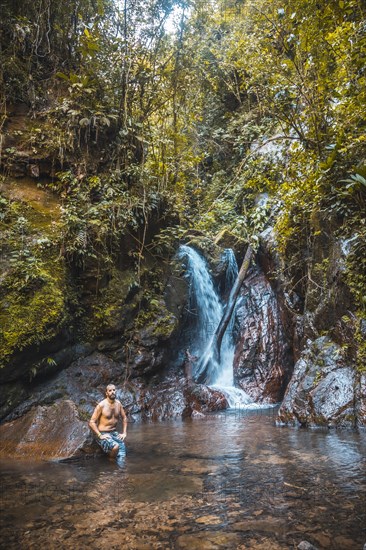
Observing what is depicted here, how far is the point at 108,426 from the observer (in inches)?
214

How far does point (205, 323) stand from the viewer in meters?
12.3

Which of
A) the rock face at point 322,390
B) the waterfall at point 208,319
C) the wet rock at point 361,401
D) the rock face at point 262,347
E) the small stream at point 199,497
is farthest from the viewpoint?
the waterfall at point 208,319

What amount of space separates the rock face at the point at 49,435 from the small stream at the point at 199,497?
278 mm

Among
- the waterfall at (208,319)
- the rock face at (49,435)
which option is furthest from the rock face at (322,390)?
the rock face at (49,435)

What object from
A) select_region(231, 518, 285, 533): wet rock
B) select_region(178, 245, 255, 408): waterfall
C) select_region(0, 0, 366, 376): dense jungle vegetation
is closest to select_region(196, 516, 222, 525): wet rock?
select_region(231, 518, 285, 533): wet rock

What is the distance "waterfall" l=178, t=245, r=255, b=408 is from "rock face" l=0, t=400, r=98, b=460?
18.0 feet

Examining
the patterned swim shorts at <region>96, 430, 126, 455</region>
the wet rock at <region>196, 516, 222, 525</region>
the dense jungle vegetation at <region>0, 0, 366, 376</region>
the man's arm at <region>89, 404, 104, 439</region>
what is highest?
the dense jungle vegetation at <region>0, 0, 366, 376</region>

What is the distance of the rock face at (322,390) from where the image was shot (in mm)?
6344

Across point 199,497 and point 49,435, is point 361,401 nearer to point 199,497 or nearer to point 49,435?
point 199,497

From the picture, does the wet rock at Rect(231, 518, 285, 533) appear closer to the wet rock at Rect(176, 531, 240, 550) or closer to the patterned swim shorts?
the wet rock at Rect(176, 531, 240, 550)

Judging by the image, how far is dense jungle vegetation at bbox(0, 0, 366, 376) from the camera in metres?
6.96

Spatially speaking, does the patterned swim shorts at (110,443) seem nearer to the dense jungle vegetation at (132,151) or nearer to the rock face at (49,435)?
the rock face at (49,435)

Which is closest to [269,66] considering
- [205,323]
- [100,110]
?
[100,110]

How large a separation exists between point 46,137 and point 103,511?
27.9ft
